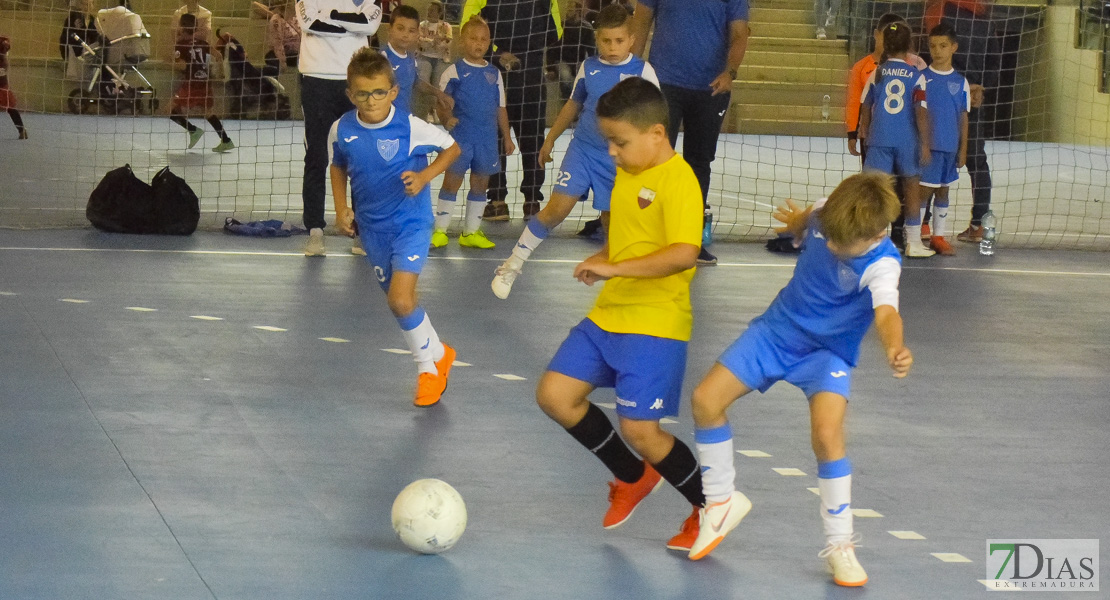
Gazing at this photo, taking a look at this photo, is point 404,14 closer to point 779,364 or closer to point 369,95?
point 369,95

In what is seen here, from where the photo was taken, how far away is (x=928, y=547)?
361 centimetres

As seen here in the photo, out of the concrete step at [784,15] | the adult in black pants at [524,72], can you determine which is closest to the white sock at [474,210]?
the adult in black pants at [524,72]

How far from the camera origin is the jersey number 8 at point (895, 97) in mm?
8656

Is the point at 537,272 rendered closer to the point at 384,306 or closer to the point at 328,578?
the point at 384,306

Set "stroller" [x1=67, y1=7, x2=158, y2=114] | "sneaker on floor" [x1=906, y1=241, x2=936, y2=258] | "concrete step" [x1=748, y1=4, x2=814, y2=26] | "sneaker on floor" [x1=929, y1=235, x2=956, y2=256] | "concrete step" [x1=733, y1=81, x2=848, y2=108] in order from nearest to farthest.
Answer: "sneaker on floor" [x1=906, y1=241, x2=936, y2=258] < "sneaker on floor" [x1=929, y1=235, x2=956, y2=256] < "stroller" [x1=67, y1=7, x2=158, y2=114] < "concrete step" [x1=733, y1=81, x2=848, y2=108] < "concrete step" [x1=748, y1=4, x2=814, y2=26]

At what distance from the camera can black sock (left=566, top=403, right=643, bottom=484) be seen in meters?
3.66

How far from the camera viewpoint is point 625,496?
372 cm

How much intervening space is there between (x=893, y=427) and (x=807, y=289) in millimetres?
1600

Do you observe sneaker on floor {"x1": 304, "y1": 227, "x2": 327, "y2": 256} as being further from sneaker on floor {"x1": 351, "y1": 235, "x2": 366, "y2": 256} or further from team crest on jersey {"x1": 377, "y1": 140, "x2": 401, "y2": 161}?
team crest on jersey {"x1": 377, "y1": 140, "x2": 401, "y2": 161}

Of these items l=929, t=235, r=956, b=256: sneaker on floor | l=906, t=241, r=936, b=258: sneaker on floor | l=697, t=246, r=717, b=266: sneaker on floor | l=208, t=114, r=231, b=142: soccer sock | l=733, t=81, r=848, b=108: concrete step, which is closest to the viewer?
l=697, t=246, r=717, b=266: sneaker on floor

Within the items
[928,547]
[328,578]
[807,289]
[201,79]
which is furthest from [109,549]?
[201,79]

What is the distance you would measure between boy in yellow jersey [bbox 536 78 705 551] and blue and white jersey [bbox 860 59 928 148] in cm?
544

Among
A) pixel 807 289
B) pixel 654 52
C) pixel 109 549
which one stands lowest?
pixel 109 549

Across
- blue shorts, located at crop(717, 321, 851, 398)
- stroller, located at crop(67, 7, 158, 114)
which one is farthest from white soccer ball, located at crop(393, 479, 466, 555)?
stroller, located at crop(67, 7, 158, 114)
